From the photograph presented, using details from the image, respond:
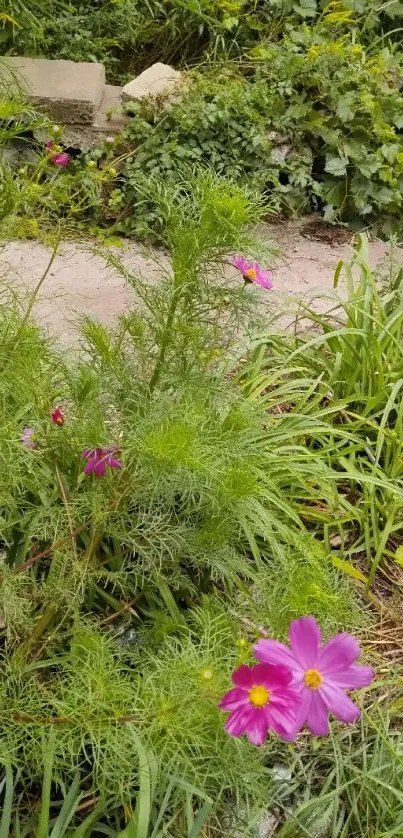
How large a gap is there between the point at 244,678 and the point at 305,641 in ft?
0.30

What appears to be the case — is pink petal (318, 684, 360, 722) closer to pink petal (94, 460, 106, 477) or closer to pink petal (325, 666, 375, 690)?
pink petal (325, 666, 375, 690)

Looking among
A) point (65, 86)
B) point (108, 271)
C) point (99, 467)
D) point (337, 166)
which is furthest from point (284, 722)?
point (65, 86)

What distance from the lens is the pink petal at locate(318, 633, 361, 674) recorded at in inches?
42.5

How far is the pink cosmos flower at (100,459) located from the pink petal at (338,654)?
622 mm

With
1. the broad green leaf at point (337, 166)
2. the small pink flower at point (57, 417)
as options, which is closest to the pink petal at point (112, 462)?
the small pink flower at point (57, 417)

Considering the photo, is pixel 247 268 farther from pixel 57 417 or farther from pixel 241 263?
pixel 57 417

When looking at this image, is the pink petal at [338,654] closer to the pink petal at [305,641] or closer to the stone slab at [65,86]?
the pink petal at [305,641]

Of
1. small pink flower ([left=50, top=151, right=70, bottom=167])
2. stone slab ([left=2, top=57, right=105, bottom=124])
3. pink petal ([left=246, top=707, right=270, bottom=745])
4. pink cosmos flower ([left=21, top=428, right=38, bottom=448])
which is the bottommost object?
pink cosmos flower ([left=21, top=428, right=38, bottom=448])

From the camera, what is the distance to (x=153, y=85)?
13.2 feet

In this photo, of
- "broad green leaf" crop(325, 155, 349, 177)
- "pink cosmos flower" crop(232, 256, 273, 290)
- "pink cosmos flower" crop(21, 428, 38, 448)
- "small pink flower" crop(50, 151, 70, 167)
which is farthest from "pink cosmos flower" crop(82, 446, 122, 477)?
"broad green leaf" crop(325, 155, 349, 177)

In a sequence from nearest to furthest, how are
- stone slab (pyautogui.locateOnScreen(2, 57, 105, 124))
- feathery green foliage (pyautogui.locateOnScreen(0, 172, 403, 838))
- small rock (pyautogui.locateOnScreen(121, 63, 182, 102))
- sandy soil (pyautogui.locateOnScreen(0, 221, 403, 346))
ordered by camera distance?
1. feathery green foliage (pyautogui.locateOnScreen(0, 172, 403, 838))
2. sandy soil (pyautogui.locateOnScreen(0, 221, 403, 346))
3. stone slab (pyautogui.locateOnScreen(2, 57, 105, 124))
4. small rock (pyautogui.locateOnScreen(121, 63, 182, 102))

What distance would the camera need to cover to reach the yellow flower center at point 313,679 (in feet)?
3.52

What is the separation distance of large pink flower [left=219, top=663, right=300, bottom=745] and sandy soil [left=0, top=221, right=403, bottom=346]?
83.1 inches

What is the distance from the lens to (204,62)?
4438mm
